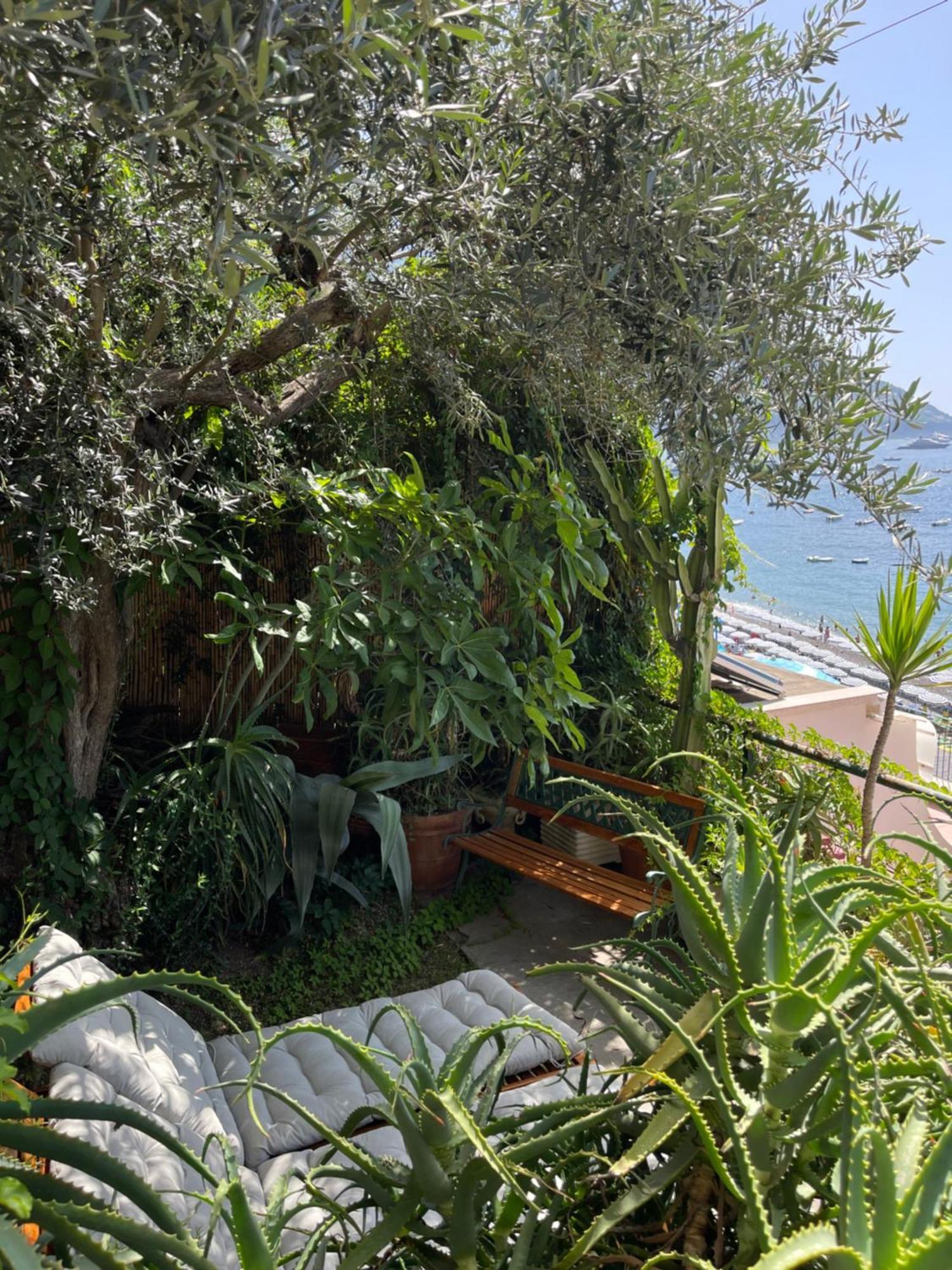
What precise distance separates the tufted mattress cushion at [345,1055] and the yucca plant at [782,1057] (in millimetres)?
1810

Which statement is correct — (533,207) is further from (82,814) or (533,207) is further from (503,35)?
(82,814)

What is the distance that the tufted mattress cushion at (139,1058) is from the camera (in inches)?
87.8

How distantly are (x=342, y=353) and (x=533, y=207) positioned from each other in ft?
5.93

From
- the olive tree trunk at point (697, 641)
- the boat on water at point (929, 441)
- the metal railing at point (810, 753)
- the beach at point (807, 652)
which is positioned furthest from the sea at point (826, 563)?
the metal railing at point (810, 753)

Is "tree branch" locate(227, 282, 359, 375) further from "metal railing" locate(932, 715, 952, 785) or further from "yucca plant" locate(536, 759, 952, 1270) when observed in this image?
"metal railing" locate(932, 715, 952, 785)

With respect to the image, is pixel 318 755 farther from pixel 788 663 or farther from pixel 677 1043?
pixel 788 663

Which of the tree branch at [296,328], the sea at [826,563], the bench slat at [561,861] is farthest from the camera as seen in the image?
the sea at [826,563]

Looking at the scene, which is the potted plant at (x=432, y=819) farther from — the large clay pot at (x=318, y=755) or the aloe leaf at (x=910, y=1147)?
the aloe leaf at (x=910, y=1147)

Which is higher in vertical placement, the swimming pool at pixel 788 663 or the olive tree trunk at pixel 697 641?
the olive tree trunk at pixel 697 641

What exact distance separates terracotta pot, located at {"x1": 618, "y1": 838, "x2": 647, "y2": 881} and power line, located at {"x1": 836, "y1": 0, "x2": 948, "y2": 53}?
3.18 metres

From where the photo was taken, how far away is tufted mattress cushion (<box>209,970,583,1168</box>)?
263 centimetres

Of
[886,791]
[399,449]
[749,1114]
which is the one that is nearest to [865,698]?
[886,791]

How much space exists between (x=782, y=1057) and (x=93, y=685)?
3444 mm

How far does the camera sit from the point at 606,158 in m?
1.91
